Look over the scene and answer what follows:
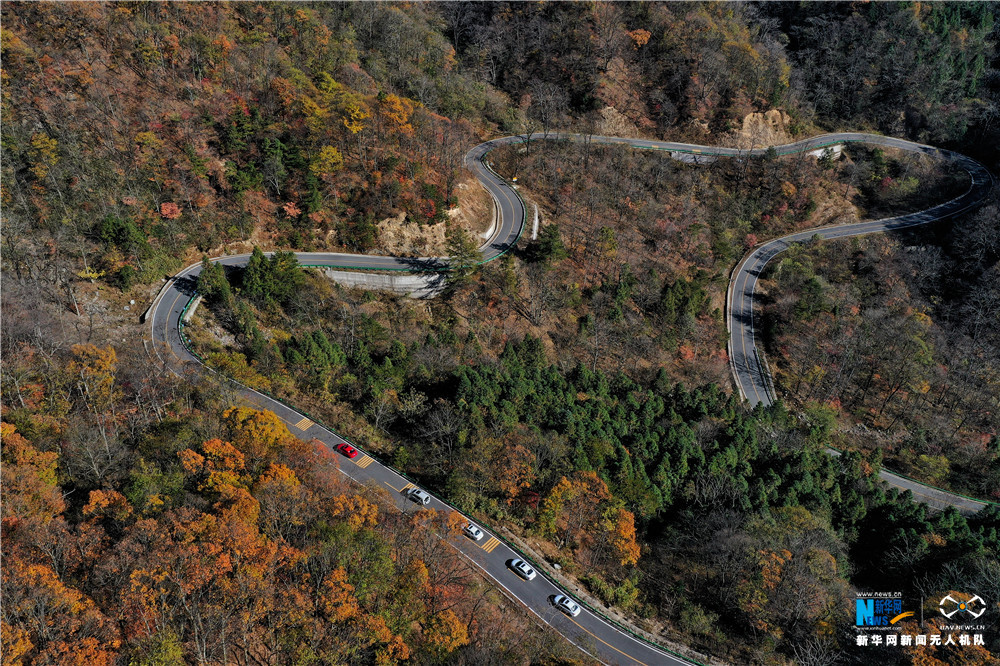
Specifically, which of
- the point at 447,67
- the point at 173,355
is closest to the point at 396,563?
the point at 173,355

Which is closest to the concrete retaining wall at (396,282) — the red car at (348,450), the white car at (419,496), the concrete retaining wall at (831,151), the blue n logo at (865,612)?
the red car at (348,450)

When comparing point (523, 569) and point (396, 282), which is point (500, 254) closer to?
point (396, 282)

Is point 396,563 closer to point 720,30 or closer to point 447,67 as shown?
point 447,67

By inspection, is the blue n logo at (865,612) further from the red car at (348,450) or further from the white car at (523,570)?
the red car at (348,450)

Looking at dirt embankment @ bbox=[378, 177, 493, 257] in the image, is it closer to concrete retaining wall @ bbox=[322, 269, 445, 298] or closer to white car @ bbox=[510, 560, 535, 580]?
Result: concrete retaining wall @ bbox=[322, 269, 445, 298]

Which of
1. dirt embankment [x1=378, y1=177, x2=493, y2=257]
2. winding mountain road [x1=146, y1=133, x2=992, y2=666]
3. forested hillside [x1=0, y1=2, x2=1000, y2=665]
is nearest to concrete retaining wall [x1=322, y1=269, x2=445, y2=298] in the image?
winding mountain road [x1=146, y1=133, x2=992, y2=666]

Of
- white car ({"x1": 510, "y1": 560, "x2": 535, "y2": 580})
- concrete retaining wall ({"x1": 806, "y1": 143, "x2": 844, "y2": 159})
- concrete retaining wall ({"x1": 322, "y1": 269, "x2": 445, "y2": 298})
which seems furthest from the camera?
concrete retaining wall ({"x1": 806, "y1": 143, "x2": 844, "y2": 159})
